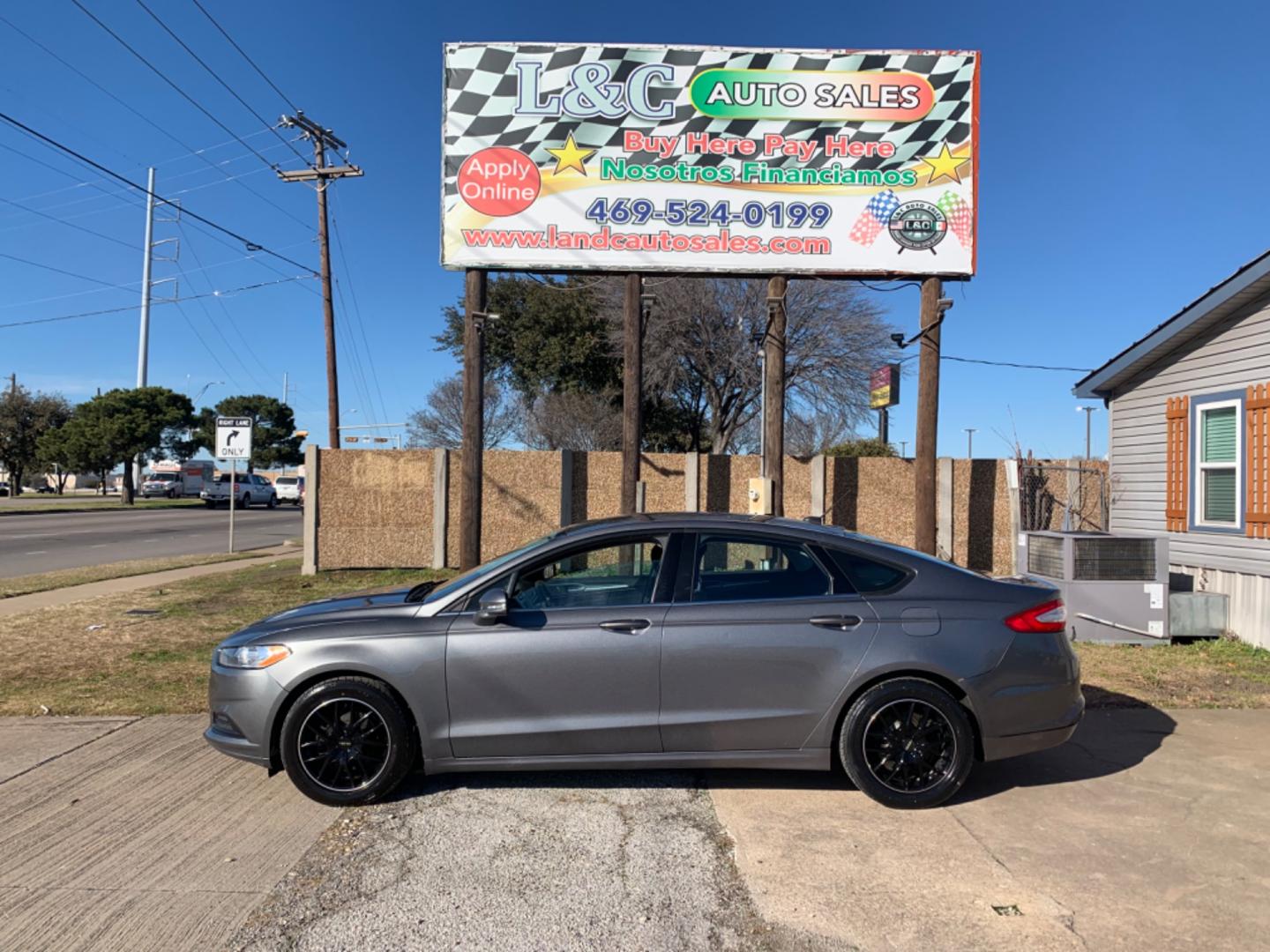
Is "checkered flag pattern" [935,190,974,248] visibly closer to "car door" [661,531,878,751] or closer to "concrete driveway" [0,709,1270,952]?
"concrete driveway" [0,709,1270,952]

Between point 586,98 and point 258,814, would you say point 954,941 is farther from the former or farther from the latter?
point 586,98

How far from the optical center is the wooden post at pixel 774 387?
1155cm

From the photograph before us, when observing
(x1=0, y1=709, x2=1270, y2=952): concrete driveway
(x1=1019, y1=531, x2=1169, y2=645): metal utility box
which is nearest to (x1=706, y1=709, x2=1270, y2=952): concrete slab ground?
(x1=0, y1=709, x2=1270, y2=952): concrete driveway

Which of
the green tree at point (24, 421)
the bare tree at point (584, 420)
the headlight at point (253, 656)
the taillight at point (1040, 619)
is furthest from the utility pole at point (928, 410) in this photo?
the green tree at point (24, 421)

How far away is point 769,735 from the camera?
4.30m

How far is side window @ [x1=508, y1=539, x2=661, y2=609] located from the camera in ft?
14.7

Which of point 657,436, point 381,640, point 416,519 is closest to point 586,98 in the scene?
point 416,519

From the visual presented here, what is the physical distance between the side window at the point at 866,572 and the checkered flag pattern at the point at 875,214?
7.85 meters

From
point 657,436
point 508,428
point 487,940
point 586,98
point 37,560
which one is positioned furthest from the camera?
point 508,428

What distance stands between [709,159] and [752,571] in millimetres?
8054

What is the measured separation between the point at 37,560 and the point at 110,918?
672 inches

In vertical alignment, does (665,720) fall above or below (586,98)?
below

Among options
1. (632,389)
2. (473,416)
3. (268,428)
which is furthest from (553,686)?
(268,428)

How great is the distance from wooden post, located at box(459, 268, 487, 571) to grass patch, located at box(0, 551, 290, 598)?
20.7 ft
